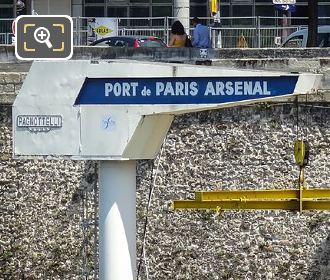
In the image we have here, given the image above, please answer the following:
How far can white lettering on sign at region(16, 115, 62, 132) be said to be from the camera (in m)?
13.9

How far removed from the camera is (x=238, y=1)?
4656 cm

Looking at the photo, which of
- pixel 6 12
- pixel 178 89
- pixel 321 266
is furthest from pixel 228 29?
pixel 178 89

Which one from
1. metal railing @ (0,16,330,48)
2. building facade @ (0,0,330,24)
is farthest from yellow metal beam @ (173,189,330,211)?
building facade @ (0,0,330,24)

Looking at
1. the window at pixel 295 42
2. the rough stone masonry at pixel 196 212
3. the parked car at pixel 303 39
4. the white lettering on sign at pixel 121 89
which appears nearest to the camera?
the white lettering on sign at pixel 121 89

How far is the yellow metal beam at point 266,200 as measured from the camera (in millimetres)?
15023

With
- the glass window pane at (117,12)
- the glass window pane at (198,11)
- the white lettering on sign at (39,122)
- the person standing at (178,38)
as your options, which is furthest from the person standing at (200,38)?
the glass window pane at (117,12)

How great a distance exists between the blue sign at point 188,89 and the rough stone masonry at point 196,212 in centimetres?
679

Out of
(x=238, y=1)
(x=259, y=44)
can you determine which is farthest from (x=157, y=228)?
(x=238, y=1)

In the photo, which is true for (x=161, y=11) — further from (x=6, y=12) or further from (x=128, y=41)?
(x=128, y=41)

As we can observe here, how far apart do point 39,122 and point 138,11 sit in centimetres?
3284

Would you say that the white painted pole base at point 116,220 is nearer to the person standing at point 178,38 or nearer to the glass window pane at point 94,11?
the person standing at point 178,38

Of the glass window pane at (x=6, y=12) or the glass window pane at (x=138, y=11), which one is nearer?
the glass window pane at (x=6, y=12)

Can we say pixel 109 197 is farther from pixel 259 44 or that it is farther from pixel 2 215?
pixel 259 44

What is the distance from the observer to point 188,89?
13.5 m
